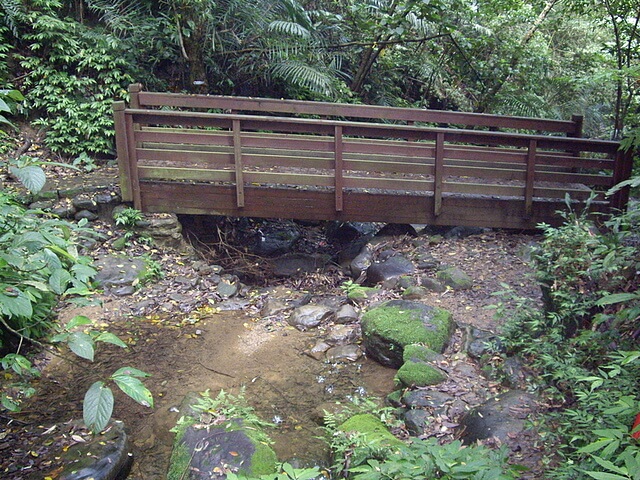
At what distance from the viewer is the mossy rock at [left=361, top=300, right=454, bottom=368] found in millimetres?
→ 4691

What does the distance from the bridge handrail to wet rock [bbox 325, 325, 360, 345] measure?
9.81 feet

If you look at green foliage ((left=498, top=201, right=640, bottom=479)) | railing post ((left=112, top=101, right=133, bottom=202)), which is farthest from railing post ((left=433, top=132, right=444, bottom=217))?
railing post ((left=112, top=101, right=133, bottom=202))

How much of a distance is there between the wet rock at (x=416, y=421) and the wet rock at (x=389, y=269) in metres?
2.53

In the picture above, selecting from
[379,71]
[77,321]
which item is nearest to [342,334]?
[77,321]

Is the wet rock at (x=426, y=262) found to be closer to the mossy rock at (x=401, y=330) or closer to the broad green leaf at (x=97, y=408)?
the mossy rock at (x=401, y=330)

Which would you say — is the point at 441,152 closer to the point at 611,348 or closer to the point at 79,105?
the point at 611,348

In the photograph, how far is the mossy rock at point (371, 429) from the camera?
3.31 m

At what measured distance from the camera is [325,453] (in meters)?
3.62

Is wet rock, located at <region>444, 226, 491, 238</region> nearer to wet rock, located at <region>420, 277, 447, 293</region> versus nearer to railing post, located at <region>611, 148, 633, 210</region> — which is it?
wet rock, located at <region>420, 277, 447, 293</region>

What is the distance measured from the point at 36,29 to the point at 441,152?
6.54 m

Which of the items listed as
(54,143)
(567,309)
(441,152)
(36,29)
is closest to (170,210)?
(54,143)

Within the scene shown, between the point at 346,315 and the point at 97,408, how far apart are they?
3890 mm

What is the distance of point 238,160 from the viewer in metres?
6.53

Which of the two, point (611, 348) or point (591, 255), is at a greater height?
point (591, 255)
